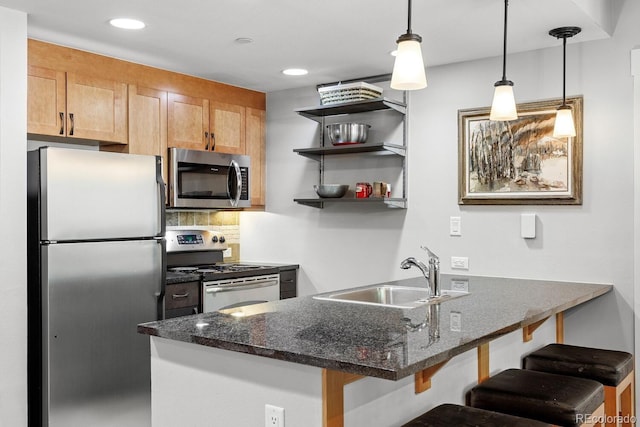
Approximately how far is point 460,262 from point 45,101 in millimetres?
2575

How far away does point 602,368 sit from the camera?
260cm

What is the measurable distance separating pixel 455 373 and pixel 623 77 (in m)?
1.93

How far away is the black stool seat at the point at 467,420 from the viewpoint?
1.87 metres

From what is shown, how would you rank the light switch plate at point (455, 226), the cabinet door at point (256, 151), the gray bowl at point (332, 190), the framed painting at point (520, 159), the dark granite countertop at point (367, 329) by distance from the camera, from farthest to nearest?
the cabinet door at point (256, 151) → the gray bowl at point (332, 190) → the light switch plate at point (455, 226) → the framed painting at point (520, 159) → the dark granite countertop at point (367, 329)

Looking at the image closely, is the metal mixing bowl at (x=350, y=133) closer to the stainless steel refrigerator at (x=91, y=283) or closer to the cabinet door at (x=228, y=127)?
the cabinet door at (x=228, y=127)

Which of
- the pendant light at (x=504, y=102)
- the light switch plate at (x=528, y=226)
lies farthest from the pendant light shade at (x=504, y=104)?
the light switch plate at (x=528, y=226)

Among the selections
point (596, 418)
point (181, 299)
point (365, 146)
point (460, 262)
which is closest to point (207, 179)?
point (181, 299)

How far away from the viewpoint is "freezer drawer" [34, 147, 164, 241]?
3088 mm

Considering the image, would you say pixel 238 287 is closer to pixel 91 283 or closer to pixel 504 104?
pixel 91 283

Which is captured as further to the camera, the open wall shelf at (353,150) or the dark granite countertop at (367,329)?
the open wall shelf at (353,150)

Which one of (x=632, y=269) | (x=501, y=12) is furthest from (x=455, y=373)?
(x=501, y=12)

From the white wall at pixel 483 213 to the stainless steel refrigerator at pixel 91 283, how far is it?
4.37ft

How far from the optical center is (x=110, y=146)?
3.86 m

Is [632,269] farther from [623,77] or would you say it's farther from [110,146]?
[110,146]
